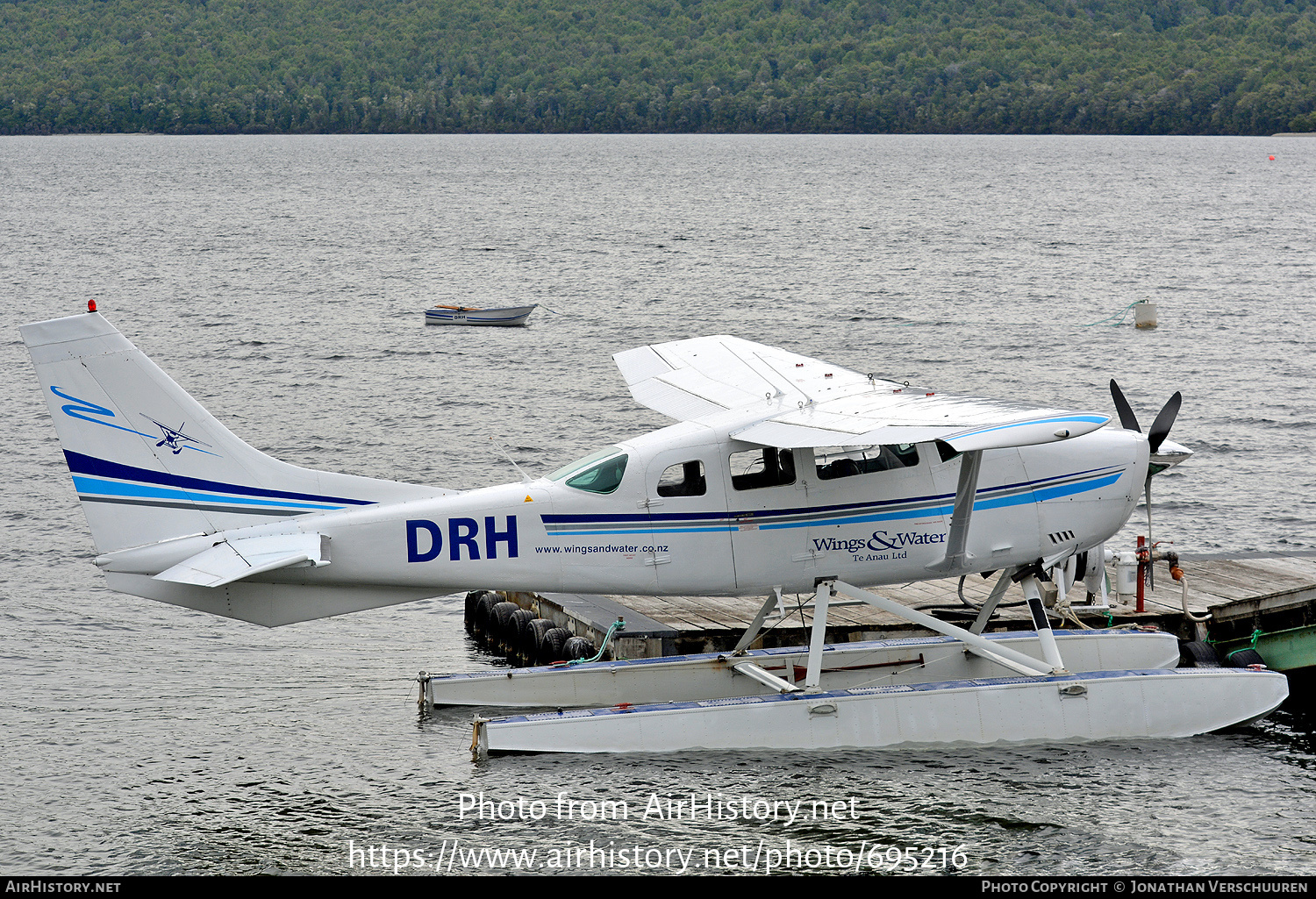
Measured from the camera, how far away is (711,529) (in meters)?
13.6

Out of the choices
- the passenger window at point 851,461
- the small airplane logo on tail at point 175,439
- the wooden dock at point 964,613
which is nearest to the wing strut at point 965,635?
the passenger window at point 851,461

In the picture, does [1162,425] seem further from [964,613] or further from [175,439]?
[175,439]

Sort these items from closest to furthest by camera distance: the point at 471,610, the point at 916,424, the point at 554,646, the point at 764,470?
the point at 916,424 < the point at 764,470 < the point at 554,646 < the point at 471,610

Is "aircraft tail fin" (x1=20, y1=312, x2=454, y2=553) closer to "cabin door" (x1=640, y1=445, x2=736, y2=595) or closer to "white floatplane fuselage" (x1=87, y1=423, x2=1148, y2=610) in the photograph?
"white floatplane fuselage" (x1=87, y1=423, x2=1148, y2=610)

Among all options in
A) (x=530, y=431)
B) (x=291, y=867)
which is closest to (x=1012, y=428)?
(x=291, y=867)

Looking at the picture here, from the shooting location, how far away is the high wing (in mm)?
11711

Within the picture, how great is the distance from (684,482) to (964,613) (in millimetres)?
5199

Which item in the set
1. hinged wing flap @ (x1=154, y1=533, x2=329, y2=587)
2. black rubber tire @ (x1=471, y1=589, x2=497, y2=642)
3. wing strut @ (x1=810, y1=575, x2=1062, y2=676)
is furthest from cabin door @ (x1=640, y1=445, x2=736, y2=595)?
black rubber tire @ (x1=471, y1=589, x2=497, y2=642)

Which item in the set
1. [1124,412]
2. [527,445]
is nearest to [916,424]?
[1124,412]

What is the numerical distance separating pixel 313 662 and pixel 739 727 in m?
6.79

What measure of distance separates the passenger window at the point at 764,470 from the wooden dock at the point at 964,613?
262cm

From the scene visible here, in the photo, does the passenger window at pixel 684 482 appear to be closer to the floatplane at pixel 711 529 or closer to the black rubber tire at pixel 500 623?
the floatplane at pixel 711 529

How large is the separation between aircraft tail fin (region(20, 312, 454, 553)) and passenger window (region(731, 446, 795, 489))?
350 centimetres

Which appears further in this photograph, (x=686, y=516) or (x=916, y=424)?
(x=686, y=516)
